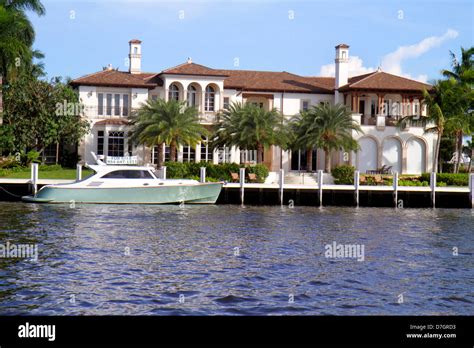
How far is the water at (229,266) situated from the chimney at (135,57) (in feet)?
102

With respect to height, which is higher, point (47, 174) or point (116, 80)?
point (116, 80)

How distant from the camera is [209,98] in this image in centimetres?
5950

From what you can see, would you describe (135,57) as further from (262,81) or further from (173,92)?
(262,81)

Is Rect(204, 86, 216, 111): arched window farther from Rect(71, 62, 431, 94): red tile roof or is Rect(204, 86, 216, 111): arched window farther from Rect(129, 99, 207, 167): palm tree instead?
Rect(129, 99, 207, 167): palm tree

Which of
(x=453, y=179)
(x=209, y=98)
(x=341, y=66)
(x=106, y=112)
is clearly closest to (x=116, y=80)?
(x=106, y=112)

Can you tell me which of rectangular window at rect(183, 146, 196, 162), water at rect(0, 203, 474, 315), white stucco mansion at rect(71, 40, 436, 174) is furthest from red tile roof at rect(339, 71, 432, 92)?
water at rect(0, 203, 474, 315)

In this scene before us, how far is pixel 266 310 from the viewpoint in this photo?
14.3 metres

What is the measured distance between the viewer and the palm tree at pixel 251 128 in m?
50.8

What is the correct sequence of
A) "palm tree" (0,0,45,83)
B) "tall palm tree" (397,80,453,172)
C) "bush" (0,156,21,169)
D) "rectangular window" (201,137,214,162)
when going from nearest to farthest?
"palm tree" (0,0,45,83) → "bush" (0,156,21,169) → "tall palm tree" (397,80,453,172) → "rectangular window" (201,137,214,162)

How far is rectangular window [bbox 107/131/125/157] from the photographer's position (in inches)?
2259

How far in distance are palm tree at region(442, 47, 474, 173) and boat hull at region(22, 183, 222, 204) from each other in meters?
24.4

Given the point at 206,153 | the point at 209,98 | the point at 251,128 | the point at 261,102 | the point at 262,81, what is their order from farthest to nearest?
the point at 262,81 < the point at 261,102 < the point at 209,98 < the point at 206,153 < the point at 251,128

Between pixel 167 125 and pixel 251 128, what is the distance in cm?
607

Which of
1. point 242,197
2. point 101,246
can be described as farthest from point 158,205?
point 101,246
